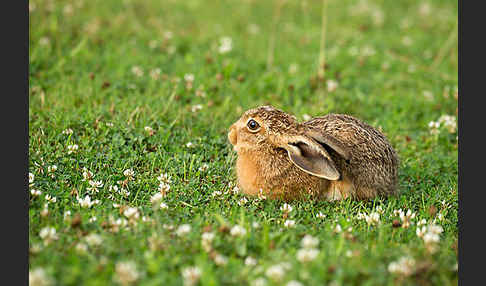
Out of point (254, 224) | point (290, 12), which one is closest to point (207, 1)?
point (290, 12)

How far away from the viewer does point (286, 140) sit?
635 cm

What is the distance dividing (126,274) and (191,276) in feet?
1.67

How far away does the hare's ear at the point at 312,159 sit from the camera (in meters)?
5.97

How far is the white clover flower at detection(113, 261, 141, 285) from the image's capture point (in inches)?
158

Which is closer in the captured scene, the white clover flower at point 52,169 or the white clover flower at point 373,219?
the white clover flower at point 373,219

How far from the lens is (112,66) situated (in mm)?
9727

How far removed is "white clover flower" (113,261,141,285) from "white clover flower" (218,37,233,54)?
7.11 meters

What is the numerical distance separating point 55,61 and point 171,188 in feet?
15.4

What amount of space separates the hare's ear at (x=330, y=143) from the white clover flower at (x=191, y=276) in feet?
7.80

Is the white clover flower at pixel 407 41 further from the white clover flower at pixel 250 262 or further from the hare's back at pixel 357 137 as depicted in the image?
the white clover flower at pixel 250 262

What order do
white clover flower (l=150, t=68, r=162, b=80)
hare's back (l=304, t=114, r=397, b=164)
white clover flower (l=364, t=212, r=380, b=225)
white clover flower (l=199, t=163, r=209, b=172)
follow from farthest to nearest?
white clover flower (l=150, t=68, r=162, b=80), white clover flower (l=199, t=163, r=209, b=172), hare's back (l=304, t=114, r=397, b=164), white clover flower (l=364, t=212, r=380, b=225)

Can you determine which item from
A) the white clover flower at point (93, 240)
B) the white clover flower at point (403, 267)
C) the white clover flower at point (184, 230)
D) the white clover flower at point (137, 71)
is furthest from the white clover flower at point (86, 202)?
the white clover flower at point (137, 71)

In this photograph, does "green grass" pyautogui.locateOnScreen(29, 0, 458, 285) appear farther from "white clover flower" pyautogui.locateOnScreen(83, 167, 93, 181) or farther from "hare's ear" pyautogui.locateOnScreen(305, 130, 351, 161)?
"hare's ear" pyautogui.locateOnScreen(305, 130, 351, 161)

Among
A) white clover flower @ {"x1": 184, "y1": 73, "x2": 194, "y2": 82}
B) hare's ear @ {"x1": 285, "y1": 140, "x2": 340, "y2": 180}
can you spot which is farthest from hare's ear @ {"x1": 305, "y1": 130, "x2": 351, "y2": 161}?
white clover flower @ {"x1": 184, "y1": 73, "x2": 194, "y2": 82}
